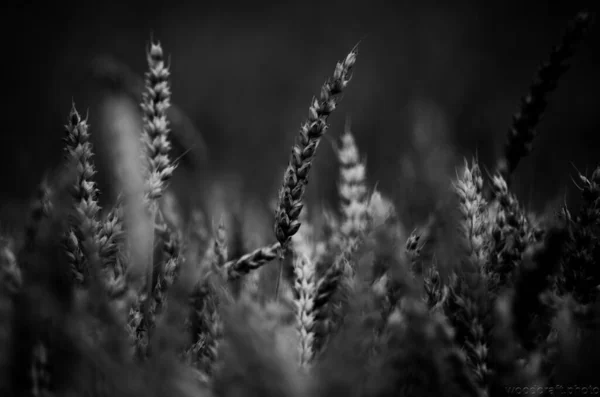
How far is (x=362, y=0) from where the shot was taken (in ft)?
11.8

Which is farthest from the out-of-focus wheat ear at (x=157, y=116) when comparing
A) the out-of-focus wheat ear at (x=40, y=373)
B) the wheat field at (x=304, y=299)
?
the out-of-focus wheat ear at (x=40, y=373)

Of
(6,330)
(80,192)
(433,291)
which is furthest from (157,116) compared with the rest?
(433,291)

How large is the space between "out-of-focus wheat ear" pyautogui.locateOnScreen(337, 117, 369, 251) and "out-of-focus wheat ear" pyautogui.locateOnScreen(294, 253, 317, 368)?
12 cm

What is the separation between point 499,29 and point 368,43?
108cm

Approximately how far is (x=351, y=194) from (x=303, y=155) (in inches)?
8.3

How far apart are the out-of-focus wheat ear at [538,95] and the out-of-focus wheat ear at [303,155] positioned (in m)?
0.30

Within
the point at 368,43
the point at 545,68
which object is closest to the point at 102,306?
the point at 545,68

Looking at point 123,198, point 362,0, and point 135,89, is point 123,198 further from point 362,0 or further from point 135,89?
point 362,0

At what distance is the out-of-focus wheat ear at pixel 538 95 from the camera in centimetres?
51

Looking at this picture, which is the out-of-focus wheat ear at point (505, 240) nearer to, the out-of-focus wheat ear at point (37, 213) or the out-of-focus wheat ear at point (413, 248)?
the out-of-focus wheat ear at point (413, 248)

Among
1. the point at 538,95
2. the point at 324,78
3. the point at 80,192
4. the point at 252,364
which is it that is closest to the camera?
the point at 252,364

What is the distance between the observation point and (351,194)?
61 cm

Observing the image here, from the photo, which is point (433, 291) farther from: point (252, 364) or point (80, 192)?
point (80, 192)

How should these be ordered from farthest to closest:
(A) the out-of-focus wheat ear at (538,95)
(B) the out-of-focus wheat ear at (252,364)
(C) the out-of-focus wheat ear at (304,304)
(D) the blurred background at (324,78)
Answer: (D) the blurred background at (324,78), (A) the out-of-focus wheat ear at (538,95), (C) the out-of-focus wheat ear at (304,304), (B) the out-of-focus wheat ear at (252,364)
